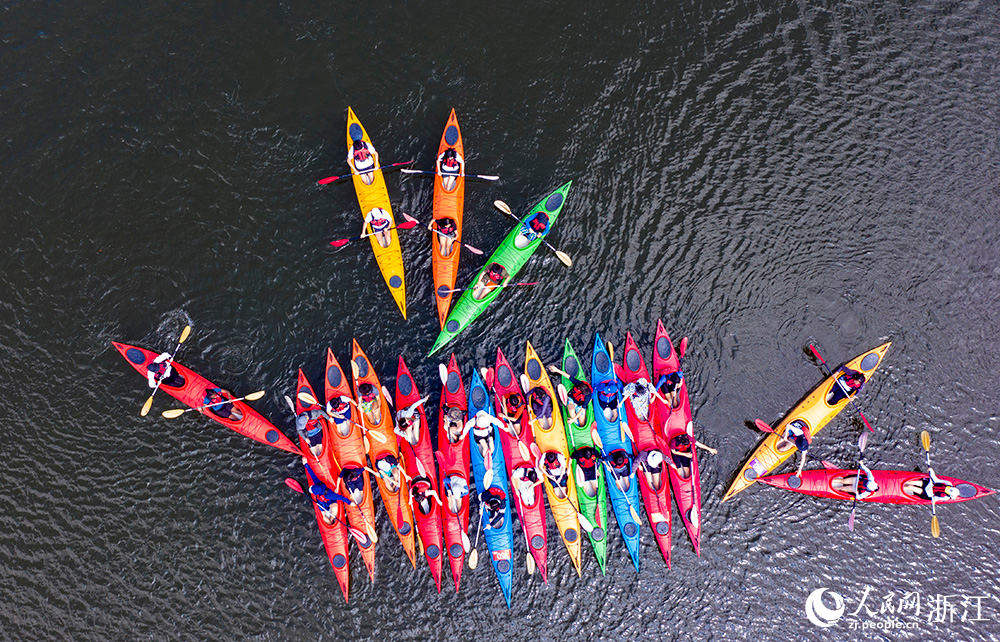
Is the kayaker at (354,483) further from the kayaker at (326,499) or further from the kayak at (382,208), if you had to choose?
the kayak at (382,208)

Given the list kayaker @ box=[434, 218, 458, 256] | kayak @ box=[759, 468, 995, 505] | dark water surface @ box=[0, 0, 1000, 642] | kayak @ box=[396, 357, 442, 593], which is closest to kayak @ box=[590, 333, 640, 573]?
dark water surface @ box=[0, 0, 1000, 642]

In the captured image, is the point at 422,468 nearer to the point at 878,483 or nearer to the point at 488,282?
the point at 488,282

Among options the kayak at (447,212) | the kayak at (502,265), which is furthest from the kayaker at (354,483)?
the kayak at (447,212)

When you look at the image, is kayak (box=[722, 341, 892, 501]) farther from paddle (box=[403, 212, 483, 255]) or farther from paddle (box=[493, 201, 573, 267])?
paddle (box=[403, 212, 483, 255])

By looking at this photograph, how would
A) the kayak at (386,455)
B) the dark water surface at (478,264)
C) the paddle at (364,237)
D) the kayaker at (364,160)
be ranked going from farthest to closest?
the paddle at (364,237)
the kayaker at (364,160)
the dark water surface at (478,264)
the kayak at (386,455)

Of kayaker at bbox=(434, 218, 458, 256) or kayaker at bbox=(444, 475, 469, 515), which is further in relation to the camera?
kayaker at bbox=(434, 218, 458, 256)
